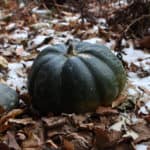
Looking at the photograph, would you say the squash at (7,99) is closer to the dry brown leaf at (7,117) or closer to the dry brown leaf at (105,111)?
the dry brown leaf at (7,117)

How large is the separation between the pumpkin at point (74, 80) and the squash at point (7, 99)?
102 millimetres

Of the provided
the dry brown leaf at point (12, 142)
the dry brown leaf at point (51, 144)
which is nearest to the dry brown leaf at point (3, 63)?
the dry brown leaf at point (12, 142)

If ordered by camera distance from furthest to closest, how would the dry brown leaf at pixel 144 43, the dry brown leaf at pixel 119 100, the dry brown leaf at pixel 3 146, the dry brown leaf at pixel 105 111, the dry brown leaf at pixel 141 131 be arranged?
the dry brown leaf at pixel 144 43
the dry brown leaf at pixel 119 100
the dry brown leaf at pixel 105 111
the dry brown leaf at pixel 141 131
the dry brown leaf at pixel 3 146

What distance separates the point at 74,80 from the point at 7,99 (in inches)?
16.5

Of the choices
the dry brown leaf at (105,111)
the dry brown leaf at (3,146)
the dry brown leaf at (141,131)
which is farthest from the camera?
the dry brown leaf at (105,111)

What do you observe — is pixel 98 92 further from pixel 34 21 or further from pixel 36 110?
pixel 34 21

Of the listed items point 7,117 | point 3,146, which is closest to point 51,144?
point 3,146

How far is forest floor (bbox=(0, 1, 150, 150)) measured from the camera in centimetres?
253

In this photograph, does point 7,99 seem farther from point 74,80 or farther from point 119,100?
point 119,100

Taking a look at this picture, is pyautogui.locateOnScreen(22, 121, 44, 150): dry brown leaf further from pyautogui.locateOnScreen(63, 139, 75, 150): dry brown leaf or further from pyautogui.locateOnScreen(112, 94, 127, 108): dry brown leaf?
pyautogui.locateOnScreen(112, 94, 127, 108): dry brown leaf

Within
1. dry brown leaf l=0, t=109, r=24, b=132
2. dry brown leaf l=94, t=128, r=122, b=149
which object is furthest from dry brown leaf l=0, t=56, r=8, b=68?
dry brown leaf l=94, t=128, r=122, b=149

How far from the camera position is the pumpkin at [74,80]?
2789 mm

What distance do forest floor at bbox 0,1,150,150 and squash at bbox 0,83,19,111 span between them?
0.04 metres

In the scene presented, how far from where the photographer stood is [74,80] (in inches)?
110
